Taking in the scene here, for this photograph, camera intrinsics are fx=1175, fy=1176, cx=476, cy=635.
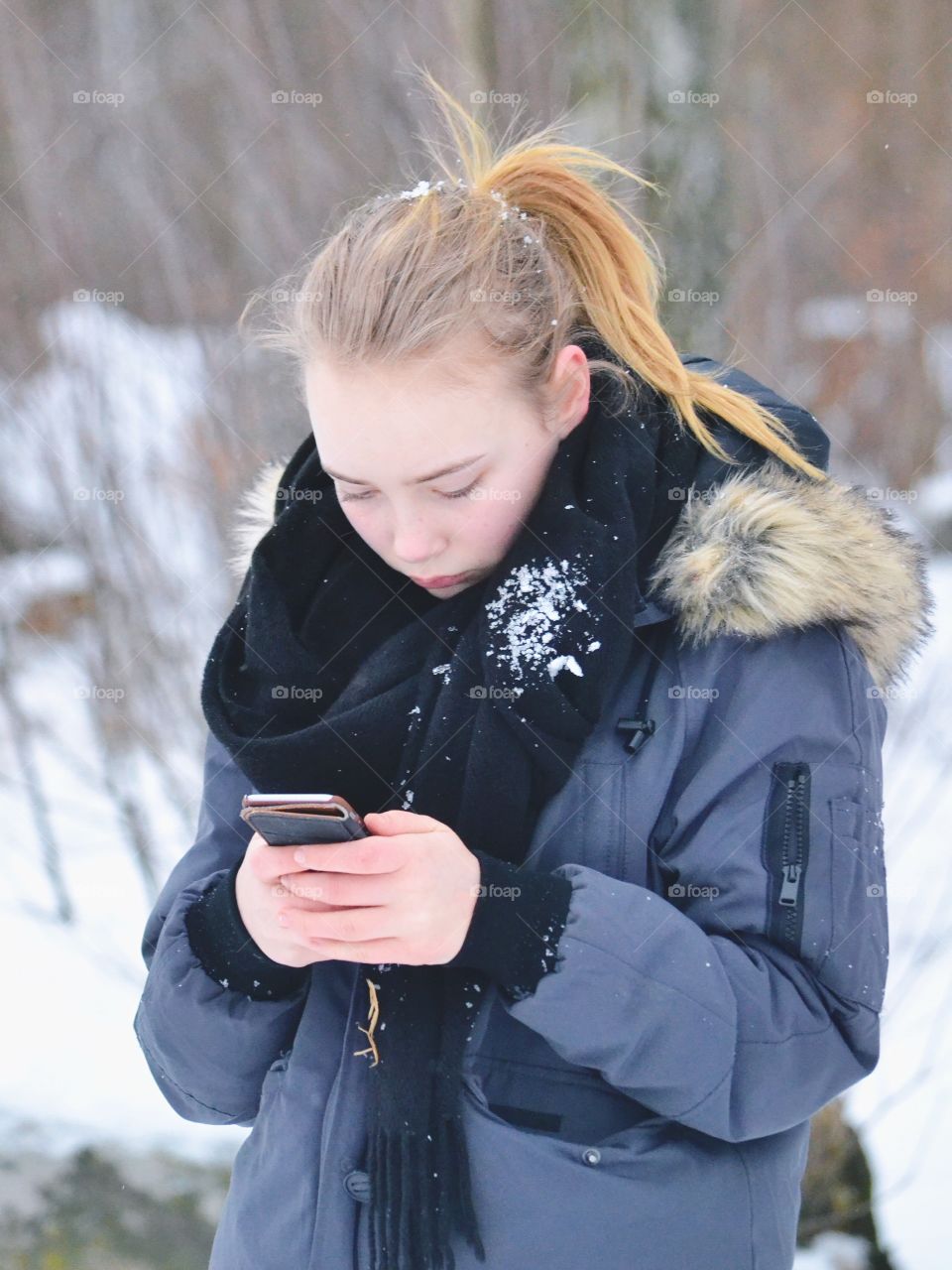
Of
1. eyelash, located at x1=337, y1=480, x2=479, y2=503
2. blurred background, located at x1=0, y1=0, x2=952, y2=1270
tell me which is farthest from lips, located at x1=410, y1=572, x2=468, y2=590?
blurred background, located at x1=0, y1=0, x2=952, y2=1270

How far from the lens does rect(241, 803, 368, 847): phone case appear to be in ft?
3.82

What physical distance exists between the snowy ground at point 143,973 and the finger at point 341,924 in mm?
1615

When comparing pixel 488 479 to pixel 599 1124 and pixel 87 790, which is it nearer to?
pixel 599 1124

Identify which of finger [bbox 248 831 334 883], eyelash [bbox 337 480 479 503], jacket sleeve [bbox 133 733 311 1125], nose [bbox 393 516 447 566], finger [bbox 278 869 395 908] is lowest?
jacket sleeve [bbox 133 733 311 1125]

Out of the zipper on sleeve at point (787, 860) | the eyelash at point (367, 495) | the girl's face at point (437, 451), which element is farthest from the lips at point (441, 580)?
the zipper on sleeve at point (787, 860)

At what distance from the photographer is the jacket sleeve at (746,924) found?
1244mm

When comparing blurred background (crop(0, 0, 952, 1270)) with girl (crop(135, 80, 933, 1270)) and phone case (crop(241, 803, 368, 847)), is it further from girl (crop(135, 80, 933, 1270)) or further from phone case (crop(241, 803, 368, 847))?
phone case (crop(241, 803, 368, 847))

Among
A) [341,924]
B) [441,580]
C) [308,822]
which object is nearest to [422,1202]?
[341,924]

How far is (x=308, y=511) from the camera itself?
165 cm

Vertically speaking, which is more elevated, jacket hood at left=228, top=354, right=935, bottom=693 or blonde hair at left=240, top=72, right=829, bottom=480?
blonde hair at left=240, top=72, right=829, bottom=480

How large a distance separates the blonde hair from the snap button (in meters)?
0.93

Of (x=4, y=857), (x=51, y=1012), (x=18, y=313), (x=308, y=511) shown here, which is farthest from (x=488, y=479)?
(x=4, y=857)

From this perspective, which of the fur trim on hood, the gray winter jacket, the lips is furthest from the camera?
the lips

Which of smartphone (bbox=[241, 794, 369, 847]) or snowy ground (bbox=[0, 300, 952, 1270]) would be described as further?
snowy ground (bbox=[0, 300, 952, 1270])
